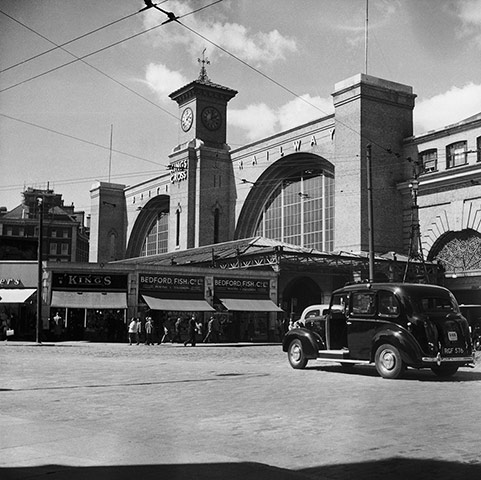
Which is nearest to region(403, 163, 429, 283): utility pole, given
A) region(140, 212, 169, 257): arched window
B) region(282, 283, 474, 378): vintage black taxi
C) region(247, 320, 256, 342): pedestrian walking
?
region(247, 320, 256, 342): pedestrian walking

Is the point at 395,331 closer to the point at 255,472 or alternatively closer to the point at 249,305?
the point at 255,472

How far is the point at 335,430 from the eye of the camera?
8.79 metres

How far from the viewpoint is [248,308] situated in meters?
38.1

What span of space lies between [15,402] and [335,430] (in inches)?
217

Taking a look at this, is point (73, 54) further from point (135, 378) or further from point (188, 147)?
point (188, 147)

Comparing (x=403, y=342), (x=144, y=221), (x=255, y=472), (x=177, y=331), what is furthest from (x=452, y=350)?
(x=144, y=221)

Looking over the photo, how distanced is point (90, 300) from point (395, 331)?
23.5 meters

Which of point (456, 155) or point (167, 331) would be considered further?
point (456, 155)

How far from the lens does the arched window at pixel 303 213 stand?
45.8 metres

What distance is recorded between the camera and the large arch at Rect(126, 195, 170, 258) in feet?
209

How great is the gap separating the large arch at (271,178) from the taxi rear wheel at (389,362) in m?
29.4

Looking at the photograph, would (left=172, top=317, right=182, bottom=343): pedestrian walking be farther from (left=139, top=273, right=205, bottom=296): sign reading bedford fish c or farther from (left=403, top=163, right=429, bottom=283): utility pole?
(left=403, top=163, right=429, bottom=283): utility pole

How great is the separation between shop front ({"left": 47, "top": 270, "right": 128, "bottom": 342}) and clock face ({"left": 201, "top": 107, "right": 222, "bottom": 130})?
24162 mm

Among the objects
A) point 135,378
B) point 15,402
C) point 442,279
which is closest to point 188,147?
point 442,279
